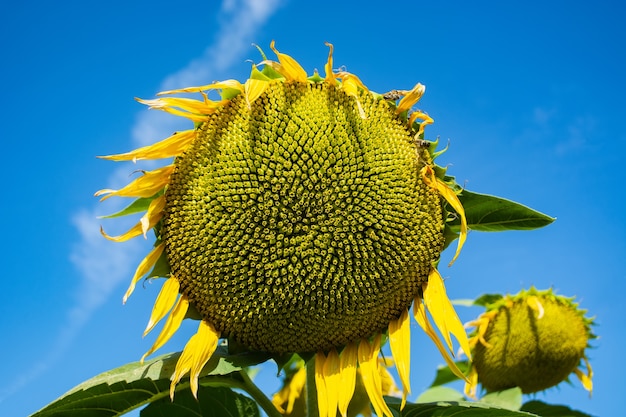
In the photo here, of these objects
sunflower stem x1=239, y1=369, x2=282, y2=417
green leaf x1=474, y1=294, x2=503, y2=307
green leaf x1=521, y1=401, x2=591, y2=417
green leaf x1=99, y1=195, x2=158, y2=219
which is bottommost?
green leaf x1=521, y1=401, x2=591, y2=417

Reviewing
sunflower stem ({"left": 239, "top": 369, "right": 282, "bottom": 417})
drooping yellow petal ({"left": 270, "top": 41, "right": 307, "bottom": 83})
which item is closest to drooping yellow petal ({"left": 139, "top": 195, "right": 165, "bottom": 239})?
drooping yellow petal ({"left": 270, "top": 41, "right": 307, "bottom": 83})

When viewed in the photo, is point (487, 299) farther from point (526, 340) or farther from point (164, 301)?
point (164, 301)

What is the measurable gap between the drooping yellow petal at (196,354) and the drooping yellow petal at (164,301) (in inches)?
7.2

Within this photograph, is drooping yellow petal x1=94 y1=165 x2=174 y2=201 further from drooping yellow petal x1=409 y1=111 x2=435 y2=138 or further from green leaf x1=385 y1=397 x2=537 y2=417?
green leaf x1=385 y1=397 x2=537 y2=417

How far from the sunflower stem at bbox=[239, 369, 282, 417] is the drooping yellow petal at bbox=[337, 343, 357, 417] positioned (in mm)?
507

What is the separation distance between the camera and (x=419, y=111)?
125 inches

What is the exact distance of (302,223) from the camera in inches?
113

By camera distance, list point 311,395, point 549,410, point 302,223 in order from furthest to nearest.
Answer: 1. point 549,410
2. point 311,395
3. point 302,223

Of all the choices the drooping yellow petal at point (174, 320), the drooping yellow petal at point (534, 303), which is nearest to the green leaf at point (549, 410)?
the drooping yellow petal at point (534, 303)

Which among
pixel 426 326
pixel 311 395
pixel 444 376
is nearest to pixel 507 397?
pixel 444 376

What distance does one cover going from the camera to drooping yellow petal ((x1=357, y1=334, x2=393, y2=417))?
3.04 m

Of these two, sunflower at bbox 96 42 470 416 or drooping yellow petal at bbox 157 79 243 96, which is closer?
sunflower at bbox 96 42 470 416

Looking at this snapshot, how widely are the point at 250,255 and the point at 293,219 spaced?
237mm

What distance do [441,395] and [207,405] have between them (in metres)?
2.59
